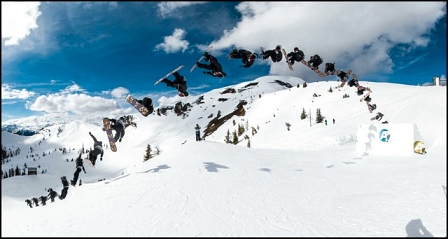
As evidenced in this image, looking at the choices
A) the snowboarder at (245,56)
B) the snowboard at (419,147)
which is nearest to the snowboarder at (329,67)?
the snowboarder at (245,56)

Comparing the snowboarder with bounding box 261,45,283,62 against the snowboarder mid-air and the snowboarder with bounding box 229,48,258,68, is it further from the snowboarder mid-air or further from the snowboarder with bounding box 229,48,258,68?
the snowboarder mid-air

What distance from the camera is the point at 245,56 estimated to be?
11961 mm

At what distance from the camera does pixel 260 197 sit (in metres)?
12.9

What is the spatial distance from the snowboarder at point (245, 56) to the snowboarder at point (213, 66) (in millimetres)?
1046

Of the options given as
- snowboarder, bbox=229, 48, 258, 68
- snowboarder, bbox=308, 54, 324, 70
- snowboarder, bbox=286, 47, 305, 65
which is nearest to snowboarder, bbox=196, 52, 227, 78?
snowboarder, bbox=229, 48, 258, 68

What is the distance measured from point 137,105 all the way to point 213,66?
3953 millimetres

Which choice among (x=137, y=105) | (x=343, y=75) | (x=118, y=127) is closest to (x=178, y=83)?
(x=137, y=105)

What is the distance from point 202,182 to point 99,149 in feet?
19.9

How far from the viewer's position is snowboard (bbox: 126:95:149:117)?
11.5 meters

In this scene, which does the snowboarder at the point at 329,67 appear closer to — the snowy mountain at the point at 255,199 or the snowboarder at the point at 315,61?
the snowboarder at the point at 315,61

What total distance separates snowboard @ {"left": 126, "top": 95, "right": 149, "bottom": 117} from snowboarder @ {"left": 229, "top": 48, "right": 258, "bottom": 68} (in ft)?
15.2

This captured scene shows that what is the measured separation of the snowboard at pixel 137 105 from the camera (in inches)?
452

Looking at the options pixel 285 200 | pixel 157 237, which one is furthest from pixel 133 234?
pixel 285 200

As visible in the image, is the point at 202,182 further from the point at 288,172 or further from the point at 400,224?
the point at 400,224
